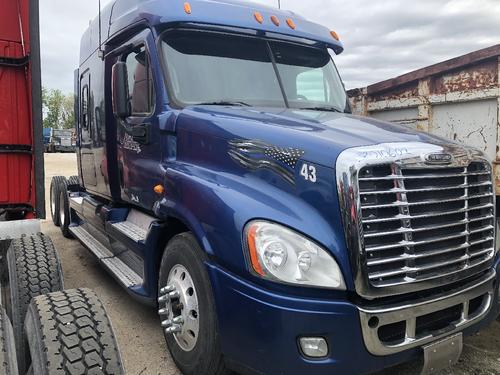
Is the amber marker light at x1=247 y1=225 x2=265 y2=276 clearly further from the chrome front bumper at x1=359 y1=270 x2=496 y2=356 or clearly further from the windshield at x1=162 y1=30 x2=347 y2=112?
the windshield at x1=162 y1=30 x2=347 y2=112

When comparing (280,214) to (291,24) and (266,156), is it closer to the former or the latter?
(266,156)

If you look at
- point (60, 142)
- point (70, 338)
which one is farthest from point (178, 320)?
point (60, 142)

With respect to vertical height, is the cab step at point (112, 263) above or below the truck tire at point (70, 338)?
below

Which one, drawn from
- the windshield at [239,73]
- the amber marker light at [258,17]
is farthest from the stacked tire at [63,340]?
the amber marker light at [258,17]

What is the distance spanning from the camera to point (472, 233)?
112 inches

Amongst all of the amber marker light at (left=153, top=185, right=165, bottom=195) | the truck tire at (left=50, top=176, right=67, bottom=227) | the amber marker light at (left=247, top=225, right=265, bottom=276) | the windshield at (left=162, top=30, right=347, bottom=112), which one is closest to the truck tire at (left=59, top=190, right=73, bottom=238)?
the truck tire at (left=50, top=176, right=67, bottom=227)

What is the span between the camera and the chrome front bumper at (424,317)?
2.35m

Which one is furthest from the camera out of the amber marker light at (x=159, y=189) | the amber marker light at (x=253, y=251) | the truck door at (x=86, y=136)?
the truck door at (x=86, y=136)

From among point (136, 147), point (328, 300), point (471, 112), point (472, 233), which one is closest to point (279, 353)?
point (328, 300)

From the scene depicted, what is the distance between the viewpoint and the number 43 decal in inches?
98.3

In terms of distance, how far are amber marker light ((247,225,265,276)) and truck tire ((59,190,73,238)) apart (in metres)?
5.87

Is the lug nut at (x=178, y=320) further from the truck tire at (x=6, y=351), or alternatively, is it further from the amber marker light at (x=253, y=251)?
the truck tire at (x=6, y=351)

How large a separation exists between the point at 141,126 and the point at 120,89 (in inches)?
13.6

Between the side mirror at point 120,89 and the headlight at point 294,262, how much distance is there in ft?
6.66
